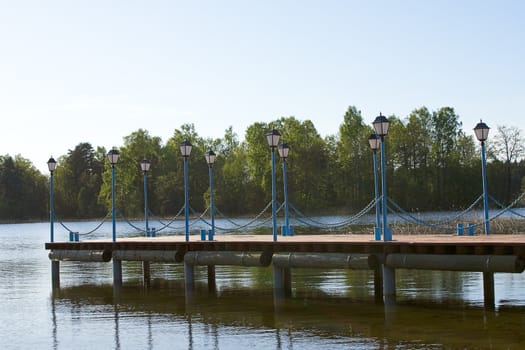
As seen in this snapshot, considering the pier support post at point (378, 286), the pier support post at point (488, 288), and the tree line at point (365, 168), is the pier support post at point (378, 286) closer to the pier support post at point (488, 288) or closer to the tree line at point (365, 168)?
the pier support post at point (488, 288)

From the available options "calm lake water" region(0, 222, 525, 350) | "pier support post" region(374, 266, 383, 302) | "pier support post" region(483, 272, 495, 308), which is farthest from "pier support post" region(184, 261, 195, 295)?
"pier support post" region(483, 272, 495, 308)

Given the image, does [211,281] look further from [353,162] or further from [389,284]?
[353,162]

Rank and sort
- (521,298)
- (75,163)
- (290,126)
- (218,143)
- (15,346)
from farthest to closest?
(75,163)
(218,143)
(290,126)
(521,298)
(15,346)

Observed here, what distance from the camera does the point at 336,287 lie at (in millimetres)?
28250

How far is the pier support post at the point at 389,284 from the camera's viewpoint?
23297 mm

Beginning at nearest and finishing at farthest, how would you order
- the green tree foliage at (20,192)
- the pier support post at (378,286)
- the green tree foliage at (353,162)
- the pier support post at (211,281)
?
the pier support post at (378,286) < the pier support post at (211,281) < the green tree foliage at (353,162) < the green tree foliage at (20,192)

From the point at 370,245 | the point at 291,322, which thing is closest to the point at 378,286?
the point at 370,245

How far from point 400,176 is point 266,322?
81.7m

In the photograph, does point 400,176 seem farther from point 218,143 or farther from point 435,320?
point 435,320

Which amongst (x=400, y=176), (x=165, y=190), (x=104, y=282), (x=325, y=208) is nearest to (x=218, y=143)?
(x=165, y=190)

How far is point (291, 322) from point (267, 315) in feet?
4.88

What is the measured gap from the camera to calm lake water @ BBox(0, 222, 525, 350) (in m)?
18.7

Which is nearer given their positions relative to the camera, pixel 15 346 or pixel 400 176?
pixel 15 346

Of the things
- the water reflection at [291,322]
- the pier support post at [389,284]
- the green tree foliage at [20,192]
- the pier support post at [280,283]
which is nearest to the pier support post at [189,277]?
the water reflection at [291,322]
